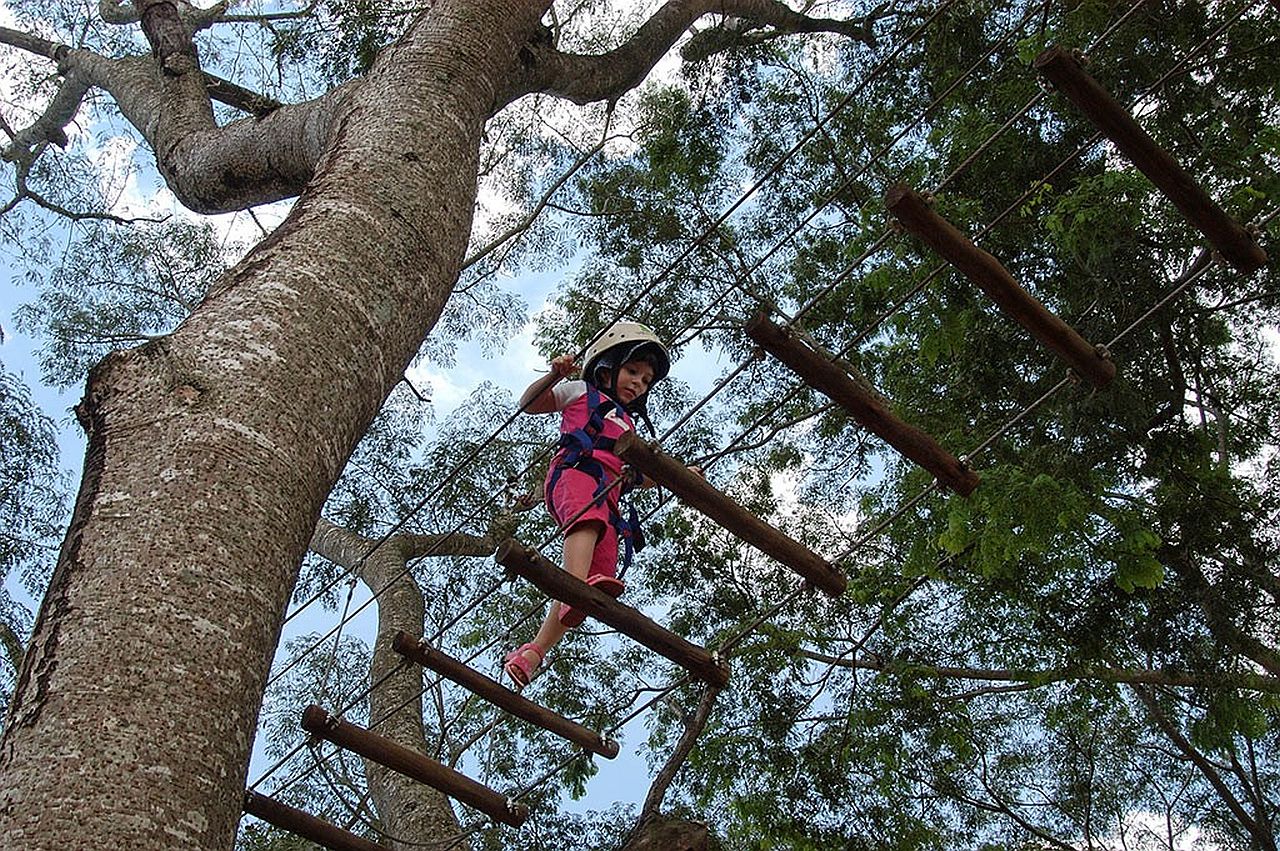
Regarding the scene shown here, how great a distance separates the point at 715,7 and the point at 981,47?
1679 millimetres

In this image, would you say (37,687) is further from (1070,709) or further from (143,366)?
(1070,709)

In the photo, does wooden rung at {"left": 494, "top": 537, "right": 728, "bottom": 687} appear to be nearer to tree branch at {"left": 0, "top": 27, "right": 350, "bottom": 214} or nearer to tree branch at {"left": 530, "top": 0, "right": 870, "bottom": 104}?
tree branch at {"left": 0, "top": 27, "right": 350, "bottom": 214}

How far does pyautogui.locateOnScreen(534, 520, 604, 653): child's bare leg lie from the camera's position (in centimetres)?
380

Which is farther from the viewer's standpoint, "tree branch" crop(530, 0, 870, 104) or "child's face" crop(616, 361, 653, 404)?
"tree branch" crop(530, 0, 870, 104)

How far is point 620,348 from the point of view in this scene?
4.25 m

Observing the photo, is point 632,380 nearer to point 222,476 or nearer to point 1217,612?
point 222,476

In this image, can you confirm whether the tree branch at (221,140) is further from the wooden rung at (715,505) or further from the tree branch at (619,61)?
the wooden rung at (715,505)

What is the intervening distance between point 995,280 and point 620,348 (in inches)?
62.6

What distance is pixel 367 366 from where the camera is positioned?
2.61 meters

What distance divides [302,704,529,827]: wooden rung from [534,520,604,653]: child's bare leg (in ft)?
1.82

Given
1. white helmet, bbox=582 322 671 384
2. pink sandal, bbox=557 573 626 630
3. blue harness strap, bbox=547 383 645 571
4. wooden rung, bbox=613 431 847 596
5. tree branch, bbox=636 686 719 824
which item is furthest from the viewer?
tree branch, bbox=636 686 719 824

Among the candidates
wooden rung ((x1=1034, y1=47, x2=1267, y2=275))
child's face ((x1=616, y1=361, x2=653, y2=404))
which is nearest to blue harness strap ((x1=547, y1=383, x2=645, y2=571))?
child's face ((x1=616, y1=361, x2=653, y2=404))

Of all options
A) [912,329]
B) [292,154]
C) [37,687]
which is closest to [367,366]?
[37,687]

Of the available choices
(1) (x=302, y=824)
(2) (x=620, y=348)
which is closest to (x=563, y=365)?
(2) (x=620, y=348)
